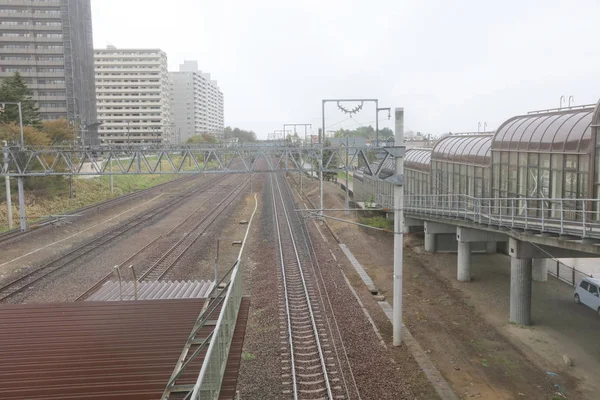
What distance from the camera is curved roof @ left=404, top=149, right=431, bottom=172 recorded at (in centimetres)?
2792

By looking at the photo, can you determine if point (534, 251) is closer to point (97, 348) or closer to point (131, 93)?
point (97, 348)

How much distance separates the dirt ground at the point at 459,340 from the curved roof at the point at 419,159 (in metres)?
6.16

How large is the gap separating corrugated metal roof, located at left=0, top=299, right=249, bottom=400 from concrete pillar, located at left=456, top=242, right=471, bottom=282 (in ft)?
40.2

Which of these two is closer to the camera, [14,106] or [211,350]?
[211,350]

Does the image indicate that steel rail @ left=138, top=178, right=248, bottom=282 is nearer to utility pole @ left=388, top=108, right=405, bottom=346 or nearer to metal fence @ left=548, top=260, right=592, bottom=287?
utility pole @ left=388, top=108, right=405, bottom=346

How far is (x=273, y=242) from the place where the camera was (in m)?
26.7

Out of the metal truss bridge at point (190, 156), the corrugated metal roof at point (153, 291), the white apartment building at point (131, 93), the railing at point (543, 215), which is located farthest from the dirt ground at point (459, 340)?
the white apartment building at point (131, 93)

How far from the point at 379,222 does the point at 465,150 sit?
10.6 meters

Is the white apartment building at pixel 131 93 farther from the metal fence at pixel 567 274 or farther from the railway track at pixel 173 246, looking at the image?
the metal fence at pixel 567 274

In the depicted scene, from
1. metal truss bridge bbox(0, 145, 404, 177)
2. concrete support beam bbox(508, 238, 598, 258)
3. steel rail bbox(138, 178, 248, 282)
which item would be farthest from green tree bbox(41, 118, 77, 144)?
concrete support beam bbox(508, 238, 598, 258)

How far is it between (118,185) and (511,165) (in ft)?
144

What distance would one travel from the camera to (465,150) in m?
22.6

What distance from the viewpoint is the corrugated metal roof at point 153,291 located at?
40.2 feet

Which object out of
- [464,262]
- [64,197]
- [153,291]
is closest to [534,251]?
[464,262]
